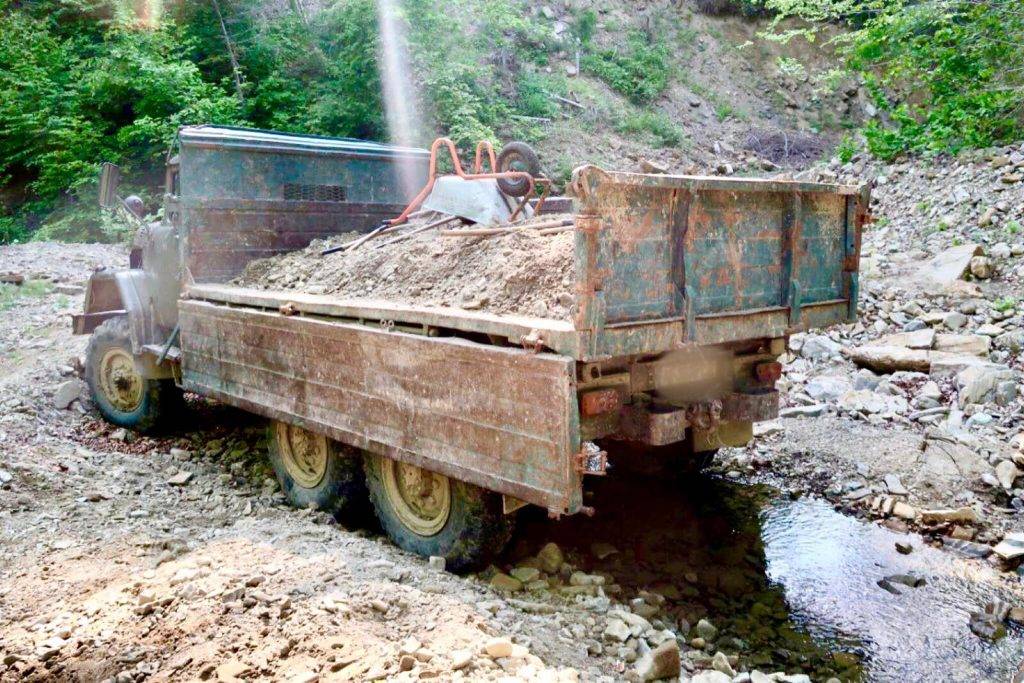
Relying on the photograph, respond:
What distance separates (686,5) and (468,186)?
17.2m

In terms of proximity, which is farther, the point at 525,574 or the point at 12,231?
the point at 12,231

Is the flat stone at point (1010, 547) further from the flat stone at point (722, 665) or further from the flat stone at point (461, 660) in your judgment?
the flat stone at point (461, 660)

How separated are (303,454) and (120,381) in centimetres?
238

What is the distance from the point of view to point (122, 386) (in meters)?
6.79

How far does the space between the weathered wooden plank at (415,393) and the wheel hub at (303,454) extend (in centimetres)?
30

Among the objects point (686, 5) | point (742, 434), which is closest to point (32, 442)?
point (742, 434)

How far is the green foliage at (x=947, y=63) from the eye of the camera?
11242mm

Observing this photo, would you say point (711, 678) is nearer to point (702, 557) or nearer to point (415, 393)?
point (702, 557)

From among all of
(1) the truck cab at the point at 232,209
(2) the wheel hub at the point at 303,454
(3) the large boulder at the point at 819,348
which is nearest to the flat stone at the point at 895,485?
(3) the large boulder at the point at 819,348

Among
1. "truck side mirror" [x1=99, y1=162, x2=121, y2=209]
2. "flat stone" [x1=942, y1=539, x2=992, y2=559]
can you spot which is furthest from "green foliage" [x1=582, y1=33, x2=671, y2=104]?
"flat stone" [x1=942, y1=539, x2=992, y2=559]

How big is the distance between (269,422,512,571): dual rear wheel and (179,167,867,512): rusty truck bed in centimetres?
29

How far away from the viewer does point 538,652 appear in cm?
328

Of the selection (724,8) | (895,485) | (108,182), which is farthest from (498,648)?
(724,8)

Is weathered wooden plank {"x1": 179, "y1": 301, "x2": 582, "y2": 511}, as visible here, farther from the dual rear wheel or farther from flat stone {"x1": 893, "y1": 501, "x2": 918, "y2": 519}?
flat stone {"x1": 893, "y1": 501, "x2": 918, "y2": 519}
